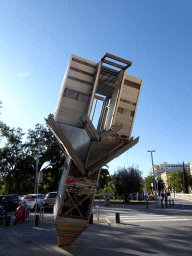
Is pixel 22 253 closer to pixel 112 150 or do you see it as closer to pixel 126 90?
pixel 112 150

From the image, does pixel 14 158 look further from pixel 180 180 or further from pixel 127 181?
pixel 180 180

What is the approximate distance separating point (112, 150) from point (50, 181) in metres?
36.3

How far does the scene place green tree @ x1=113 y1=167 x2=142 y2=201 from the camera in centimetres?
3109

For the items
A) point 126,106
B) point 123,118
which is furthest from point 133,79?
point 123,118

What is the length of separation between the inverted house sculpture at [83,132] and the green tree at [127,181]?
25.5 metres

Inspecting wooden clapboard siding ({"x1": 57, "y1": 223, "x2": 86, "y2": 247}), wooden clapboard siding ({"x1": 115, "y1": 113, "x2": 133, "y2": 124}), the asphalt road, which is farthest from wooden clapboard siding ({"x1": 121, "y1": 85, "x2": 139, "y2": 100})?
the asphalt road

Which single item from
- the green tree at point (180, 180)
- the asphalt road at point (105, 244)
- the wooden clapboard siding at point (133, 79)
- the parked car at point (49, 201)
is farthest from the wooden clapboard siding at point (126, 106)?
the green tree at point (180, 180)

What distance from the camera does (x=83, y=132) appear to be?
707 cm

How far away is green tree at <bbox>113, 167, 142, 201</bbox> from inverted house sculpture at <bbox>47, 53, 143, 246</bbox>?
25518mm

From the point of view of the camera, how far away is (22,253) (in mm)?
6078

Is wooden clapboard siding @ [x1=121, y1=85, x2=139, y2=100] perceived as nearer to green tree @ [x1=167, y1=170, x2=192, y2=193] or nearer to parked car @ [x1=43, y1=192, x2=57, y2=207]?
parked car @ [x1=43, y1=192, x2=57, y2=207]

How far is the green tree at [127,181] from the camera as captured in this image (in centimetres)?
3109

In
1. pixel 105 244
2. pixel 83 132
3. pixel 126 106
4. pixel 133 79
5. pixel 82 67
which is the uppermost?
pixel 133 79

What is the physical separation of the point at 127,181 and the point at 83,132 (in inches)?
1037
